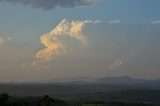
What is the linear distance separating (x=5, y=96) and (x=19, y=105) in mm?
10718

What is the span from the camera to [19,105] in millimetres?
167000

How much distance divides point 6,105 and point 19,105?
34.7 ft

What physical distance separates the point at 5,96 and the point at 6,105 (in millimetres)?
3226

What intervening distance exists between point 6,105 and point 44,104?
14.0 metres

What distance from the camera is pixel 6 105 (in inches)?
6181

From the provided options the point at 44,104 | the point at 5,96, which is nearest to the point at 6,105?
the point at 5,96

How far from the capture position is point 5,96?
15788 cm

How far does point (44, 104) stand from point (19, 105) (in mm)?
10634

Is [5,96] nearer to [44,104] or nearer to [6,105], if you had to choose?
[6,105]

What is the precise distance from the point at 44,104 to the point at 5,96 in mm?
14562
